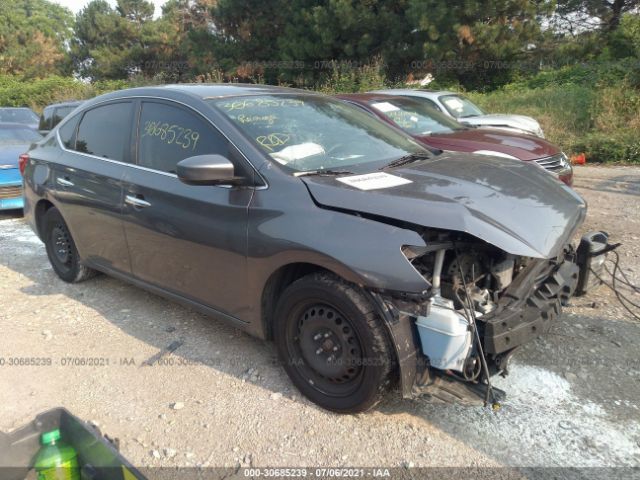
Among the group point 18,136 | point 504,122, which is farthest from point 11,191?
point 504,122

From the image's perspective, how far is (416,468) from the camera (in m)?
2.51

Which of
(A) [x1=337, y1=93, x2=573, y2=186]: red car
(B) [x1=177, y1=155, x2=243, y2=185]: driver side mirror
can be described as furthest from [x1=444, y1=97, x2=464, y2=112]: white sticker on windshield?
(B) [x1=177, y1=155, x2=243, y2=185]: driver side mirror

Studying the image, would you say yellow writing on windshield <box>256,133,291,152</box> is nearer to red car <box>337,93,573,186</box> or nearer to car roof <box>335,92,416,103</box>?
red car <box>337,93,573,186</box>

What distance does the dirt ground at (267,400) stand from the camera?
262 centimetres

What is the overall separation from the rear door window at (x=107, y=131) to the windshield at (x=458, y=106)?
19.6 ft

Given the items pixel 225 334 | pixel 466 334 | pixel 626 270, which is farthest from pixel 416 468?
pixel 626 270

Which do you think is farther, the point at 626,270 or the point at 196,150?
the point at 626,270

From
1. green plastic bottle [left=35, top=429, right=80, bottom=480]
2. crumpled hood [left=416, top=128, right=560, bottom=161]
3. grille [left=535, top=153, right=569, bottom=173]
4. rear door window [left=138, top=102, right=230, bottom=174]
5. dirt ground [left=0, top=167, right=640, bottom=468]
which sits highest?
rear door window [left=138, top=102, right=230, bottom=174]

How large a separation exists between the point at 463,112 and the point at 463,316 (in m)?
7.48

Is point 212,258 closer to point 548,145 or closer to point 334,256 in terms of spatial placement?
point 334,256

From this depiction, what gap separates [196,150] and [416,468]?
7.39ft

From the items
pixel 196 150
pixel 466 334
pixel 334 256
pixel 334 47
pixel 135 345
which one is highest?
pixel 334 47

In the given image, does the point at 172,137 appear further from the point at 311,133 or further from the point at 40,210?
the point at 40,210

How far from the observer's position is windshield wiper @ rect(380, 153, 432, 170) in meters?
3.33
